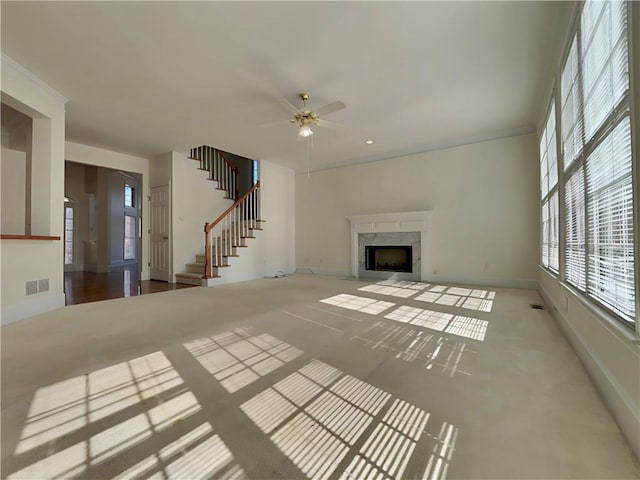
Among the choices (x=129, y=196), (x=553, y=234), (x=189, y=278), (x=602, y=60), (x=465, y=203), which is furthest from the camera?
(x=129, y=196)

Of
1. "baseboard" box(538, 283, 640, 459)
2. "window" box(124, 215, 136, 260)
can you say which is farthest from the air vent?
"window" box(124, 215, 136, 260)

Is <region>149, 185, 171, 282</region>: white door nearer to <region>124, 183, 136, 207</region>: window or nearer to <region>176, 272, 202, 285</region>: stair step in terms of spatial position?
<region>176, 272, 202, 285</region>: stair step

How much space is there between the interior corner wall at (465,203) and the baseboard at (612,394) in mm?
3247

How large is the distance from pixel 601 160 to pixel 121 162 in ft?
25.1

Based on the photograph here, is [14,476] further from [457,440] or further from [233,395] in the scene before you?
[457,440]

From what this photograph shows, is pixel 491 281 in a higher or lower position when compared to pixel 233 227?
lower

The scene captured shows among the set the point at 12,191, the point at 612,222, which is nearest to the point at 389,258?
the point at 612,222

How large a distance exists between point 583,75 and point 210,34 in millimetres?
3179

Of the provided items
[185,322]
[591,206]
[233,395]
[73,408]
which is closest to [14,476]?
[73,408]

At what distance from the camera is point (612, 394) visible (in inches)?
55.1

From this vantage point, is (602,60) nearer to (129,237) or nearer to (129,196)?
(129,196)

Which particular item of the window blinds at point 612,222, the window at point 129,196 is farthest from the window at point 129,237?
the window blinds at point 612,222

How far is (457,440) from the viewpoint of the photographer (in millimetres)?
1193

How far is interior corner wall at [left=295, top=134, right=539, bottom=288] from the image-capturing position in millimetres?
4941
